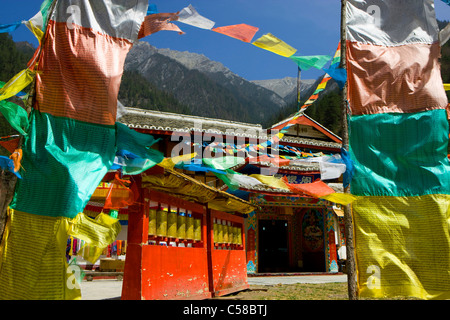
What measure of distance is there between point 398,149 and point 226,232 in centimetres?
528

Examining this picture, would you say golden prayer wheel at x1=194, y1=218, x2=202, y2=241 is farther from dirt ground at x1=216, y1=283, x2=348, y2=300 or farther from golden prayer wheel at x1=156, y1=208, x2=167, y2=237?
dirt ground at x1=216, y1=283, x2=348, y2=300

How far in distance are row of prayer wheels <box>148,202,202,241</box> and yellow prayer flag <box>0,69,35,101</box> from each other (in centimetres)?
309

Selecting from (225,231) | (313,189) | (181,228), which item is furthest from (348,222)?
(225,231)

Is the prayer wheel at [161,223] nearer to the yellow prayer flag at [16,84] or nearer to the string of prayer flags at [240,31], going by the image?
the yellow prayer flag at [16,84]

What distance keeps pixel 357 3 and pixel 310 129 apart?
17746 millimetres

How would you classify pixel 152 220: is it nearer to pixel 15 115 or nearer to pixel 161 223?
pixel 161 223

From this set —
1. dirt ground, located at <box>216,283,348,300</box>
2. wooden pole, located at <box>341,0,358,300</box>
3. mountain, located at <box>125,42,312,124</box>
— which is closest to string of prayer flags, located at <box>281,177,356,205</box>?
wooden pole, located at <box>341,0,358,300</box>

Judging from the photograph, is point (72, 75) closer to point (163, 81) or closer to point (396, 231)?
point (396, 231)

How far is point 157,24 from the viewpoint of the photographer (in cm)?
632

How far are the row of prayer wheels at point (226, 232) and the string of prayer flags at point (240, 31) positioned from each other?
16.3 ft

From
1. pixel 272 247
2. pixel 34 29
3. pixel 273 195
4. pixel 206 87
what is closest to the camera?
pixel 34 29

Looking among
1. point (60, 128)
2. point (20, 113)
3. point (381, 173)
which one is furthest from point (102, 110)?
point (381, 173)

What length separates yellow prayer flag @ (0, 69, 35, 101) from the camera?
4.92 m

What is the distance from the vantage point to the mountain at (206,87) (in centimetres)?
8988
